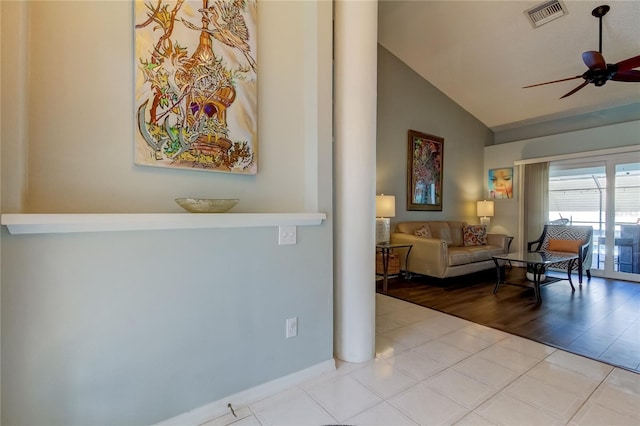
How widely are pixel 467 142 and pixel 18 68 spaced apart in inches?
264

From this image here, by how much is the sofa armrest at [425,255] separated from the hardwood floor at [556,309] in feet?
0.73

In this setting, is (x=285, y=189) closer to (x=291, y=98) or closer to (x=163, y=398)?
(x=291, y=98)

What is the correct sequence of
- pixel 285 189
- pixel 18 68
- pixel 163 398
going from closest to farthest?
1. pixel 18 68
2. pixel 163 398
3. pixel 285 189

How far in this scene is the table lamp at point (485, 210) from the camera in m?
6.21

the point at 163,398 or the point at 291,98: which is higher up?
the point at 291,98

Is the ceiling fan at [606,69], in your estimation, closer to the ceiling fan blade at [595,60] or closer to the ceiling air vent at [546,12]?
the ceiling fan blade at [595,60]

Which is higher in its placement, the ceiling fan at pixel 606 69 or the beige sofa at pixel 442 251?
the ceiling fan at pixel 606 69

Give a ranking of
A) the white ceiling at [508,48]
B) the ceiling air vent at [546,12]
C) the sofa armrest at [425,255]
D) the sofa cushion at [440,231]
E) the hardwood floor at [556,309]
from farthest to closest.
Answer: the sofa cushion at [440,231] < the sofa armrest at [425,255] < the white ceiling at [508,48] < the ceiling air vent at [546,12] < the hardwood floor at [556,309]

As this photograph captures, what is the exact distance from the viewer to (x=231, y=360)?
167 cm

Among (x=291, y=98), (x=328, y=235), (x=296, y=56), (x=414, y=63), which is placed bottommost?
(x=328, y=235)

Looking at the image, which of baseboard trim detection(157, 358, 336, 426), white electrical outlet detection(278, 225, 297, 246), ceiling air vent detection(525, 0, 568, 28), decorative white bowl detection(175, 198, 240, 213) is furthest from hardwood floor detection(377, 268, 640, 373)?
ceiling air vent detection(525, 0, 568, 28)

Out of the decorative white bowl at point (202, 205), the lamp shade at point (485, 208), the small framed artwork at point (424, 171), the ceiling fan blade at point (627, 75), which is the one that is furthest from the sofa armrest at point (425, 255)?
the decorative white bowl at point (202, 205)

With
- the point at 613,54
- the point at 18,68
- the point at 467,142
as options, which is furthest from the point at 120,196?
the point at 467,142

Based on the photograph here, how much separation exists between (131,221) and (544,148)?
695 cm
